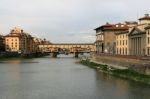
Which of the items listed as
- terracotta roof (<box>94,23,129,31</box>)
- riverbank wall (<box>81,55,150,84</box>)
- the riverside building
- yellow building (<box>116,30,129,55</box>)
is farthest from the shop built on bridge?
riverbank wall (<box>81,55,150,84</box>)

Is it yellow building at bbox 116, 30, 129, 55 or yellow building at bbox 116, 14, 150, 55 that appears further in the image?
yellow building at bbox 116, 30, 129, 55

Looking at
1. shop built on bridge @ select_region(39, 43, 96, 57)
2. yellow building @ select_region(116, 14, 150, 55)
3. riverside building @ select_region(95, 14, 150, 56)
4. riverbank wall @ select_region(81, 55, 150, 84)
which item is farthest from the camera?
shop built on bridge @ select_region(39, 43, 96, 57)

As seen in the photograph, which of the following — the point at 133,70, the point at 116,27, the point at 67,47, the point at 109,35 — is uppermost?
the point at 116,27

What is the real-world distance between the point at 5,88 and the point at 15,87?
115 centimetres

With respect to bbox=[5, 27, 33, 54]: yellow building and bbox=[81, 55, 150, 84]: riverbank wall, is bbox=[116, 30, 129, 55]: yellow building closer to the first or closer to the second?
bbox=[81, 55, 150, 84]: riverbank wall

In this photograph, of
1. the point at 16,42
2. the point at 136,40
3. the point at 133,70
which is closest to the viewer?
the point at 133,70

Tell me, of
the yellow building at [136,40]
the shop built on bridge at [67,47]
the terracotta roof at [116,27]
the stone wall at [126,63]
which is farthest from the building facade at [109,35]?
the shop built on bridge at [67,47]

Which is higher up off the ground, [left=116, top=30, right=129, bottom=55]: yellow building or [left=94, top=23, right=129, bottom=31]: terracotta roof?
[left=94, top=23, right=129, bottom=31]: terracotta roof

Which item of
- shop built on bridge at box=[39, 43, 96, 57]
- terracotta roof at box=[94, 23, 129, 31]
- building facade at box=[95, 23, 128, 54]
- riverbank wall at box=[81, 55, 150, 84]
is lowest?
riverbank wall at box=[81, 55, 150, 84]

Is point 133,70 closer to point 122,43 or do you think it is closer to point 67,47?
point 122,43

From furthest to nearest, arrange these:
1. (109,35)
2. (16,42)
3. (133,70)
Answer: (16,42) → (109,35) → (133,70)

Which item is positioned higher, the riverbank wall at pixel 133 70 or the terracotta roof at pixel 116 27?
the terracotta roof at pixel 116 27

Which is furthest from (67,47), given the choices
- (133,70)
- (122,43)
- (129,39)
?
(133,70)

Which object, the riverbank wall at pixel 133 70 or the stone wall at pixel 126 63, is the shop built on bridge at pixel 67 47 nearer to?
the stone wall at pixel 126 63
